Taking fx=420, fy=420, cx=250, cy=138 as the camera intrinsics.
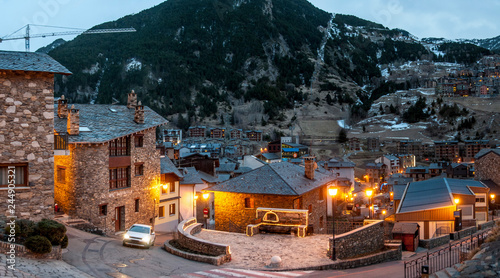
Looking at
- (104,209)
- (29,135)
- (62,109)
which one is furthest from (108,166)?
(29,135)

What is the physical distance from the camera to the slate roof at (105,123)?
25281 mm

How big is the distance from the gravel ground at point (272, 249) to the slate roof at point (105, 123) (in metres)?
9.46

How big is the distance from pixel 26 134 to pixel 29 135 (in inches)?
4.3

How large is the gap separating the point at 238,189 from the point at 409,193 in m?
18.2

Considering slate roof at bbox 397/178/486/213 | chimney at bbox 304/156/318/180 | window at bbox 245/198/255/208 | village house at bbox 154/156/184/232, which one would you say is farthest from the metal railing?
slate roof at bbox 397/178/486/213

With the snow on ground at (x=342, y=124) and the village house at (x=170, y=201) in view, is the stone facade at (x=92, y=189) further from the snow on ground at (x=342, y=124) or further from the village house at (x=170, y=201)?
the snow on ground at (x=342, y=124)

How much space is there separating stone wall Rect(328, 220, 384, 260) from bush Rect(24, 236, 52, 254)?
10029mm

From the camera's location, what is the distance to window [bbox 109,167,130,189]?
26844 mm

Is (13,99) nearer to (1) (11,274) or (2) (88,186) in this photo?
(1) (11,274)

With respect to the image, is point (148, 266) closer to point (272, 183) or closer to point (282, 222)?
point (282, 222)

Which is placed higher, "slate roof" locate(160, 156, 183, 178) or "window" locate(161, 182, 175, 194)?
"slate roof" locate(160, 156, 183, 178)

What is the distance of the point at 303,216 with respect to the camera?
66.8 ft

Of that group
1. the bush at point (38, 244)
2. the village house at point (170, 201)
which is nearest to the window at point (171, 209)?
the village house at point (170, 201)

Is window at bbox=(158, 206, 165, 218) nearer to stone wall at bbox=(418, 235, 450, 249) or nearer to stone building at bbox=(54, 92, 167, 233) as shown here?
stone building at bbox=(54, 92, 167, 233)
